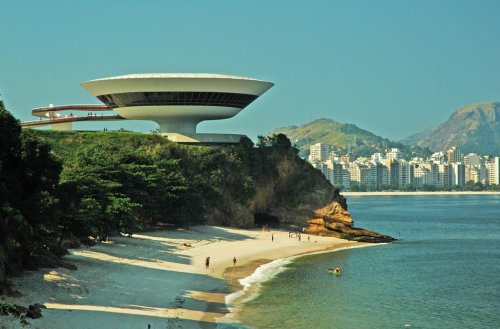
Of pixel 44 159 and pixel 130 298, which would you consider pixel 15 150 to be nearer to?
pixel 44 159

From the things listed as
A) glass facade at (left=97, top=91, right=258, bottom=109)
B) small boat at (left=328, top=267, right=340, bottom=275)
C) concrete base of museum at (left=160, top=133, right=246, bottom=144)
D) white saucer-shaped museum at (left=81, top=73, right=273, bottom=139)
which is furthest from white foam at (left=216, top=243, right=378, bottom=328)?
glass facade at (left=97, top=91, right=258, bottom=109)

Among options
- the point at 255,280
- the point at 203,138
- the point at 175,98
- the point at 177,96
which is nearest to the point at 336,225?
the point at 203,138

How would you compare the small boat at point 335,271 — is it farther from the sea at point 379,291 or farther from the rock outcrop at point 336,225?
the rock outcrop at point 336,225

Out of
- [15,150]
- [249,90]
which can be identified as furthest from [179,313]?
[249,90]

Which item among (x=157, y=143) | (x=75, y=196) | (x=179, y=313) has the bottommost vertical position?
(x=179, y=313)

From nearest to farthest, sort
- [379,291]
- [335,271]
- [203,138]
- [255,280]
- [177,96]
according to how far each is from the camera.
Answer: [379,291], [255,280], [335,271], [177,96], [203,138]

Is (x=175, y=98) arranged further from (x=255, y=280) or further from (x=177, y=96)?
(x=255, y=280)
